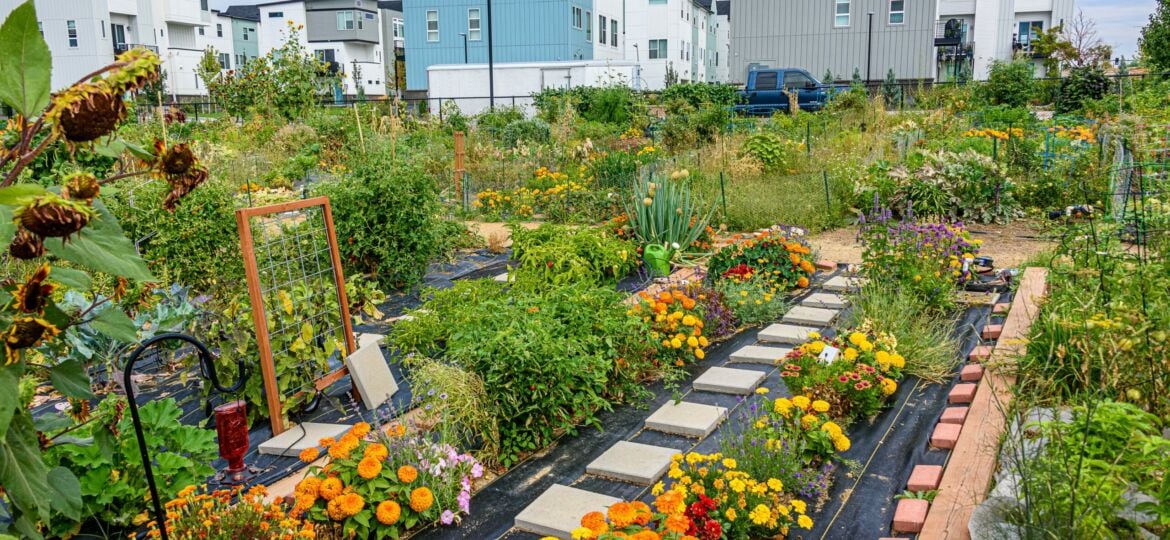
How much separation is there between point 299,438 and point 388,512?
111 cm

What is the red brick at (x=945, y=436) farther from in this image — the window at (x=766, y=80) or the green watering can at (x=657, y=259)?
the window at (x=766, y=80)

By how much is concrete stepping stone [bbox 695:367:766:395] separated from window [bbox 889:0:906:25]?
2622cm

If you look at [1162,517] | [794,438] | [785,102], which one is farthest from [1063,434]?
[785,102]

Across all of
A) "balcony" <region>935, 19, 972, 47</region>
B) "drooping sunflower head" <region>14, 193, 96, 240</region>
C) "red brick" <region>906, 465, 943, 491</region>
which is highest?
"balcony" <region>935, 19, 972, 47</region>

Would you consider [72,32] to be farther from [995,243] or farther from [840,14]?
[995,243]

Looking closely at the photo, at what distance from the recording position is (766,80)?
22.6 meters

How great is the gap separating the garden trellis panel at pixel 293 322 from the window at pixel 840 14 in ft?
87.6

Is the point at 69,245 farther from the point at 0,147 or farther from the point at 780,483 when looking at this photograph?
the point at 780,483

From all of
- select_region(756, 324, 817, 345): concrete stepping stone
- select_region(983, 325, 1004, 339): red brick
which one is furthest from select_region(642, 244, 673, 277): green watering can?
select_region(983, 325, 1004, 339): red brick

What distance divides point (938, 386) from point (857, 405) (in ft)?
2.34

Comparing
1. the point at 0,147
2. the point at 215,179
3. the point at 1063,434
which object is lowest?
the point at 1063,434

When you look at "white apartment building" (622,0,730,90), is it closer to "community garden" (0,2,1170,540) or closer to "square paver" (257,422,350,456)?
"community garden" (0,2,1170,540)

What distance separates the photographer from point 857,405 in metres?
3.96

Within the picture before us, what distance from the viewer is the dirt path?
24.4ft
